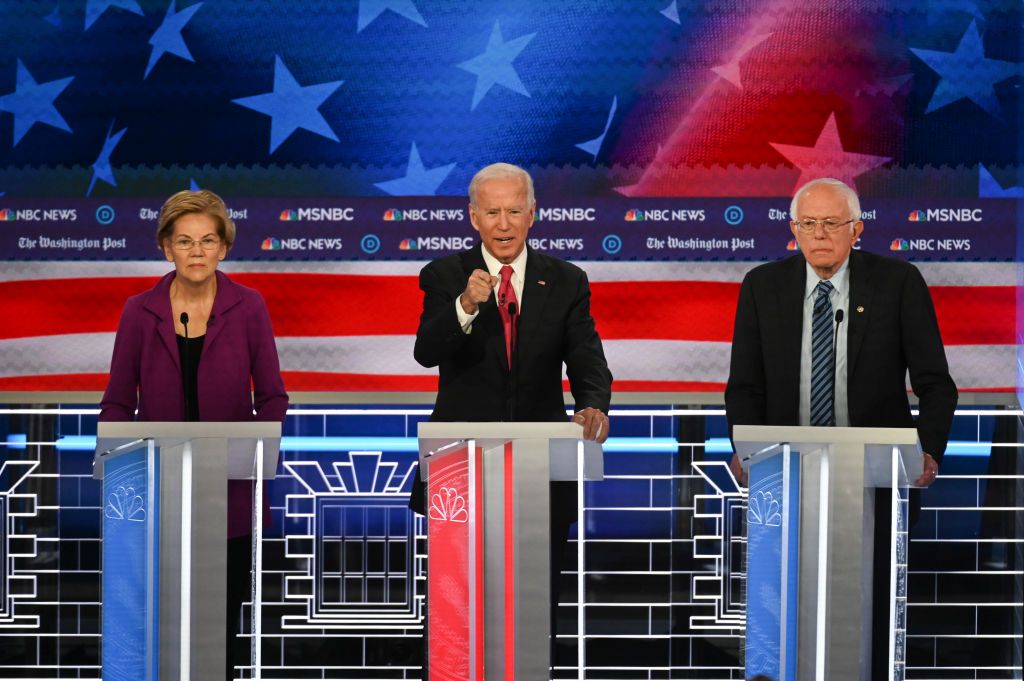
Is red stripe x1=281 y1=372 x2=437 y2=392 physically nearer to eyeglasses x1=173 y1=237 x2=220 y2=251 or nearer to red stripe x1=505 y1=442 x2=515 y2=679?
eyeglasses x1=173 y1=237 x2=220 y2=251

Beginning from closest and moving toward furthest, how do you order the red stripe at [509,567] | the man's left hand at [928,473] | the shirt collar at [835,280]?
the red stripe at [509,567], the man's left hand at [928,473], the shirt collar at [835,280]

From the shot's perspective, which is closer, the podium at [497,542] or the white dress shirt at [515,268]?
the podium at [497,542]

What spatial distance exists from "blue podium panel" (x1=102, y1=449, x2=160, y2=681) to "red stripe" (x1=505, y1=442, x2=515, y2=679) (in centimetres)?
68

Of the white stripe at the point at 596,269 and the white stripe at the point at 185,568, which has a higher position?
the white stripe at the point at 596,269

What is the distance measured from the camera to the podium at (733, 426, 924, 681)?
9.33ft

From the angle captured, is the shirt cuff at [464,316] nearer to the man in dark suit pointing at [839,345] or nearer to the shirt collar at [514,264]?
the shirt collar at [514,264]

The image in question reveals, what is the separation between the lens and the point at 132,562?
2.87 m

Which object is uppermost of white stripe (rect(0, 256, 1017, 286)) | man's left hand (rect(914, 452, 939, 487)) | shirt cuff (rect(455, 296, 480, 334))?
white stripe (rect(0, 256, 1017, 286))

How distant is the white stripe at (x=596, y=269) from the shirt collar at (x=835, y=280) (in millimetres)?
1392

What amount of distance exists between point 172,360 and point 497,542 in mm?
1134

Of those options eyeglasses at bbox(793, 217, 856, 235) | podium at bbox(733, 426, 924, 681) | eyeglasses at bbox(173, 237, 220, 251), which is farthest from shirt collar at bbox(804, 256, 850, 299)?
eyeglasses at bbox(173, 237, 220, 251)

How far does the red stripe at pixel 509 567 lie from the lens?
280 cm

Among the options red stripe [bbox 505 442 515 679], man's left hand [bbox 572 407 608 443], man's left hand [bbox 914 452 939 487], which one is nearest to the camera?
red stripe [bbox 505 442 515 679]

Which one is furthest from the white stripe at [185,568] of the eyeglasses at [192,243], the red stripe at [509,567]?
the eyeglasses at [192,243]
